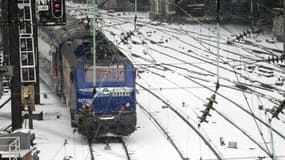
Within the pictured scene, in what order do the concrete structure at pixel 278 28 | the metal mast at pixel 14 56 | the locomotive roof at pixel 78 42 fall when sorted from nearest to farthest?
the metal mast at pixel 14 56, the locomotive roof at pixel 78 42, the concrete structure at pixel 278 28

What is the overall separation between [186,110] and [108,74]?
5422mm

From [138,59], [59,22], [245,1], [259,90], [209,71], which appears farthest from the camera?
[245,1]

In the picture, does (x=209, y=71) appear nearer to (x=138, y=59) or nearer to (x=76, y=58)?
(x=138, y=59)

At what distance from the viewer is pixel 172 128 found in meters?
19.7

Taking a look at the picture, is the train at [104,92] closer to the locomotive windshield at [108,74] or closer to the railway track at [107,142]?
the locomotive windshield at [108,74]

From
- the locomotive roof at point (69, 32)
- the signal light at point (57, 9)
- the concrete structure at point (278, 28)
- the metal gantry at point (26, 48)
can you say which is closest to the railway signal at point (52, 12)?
the signal light at point (57, 9)

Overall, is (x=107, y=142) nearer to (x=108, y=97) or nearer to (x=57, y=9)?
(x=108, y=97)

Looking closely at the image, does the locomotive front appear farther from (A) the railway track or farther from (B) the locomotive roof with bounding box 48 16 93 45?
(B) the locomotive roof with bounding box 48 16 93 45

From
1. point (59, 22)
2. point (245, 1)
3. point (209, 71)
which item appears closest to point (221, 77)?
point (209, 71)

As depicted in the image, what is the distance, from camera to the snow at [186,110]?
1723cm

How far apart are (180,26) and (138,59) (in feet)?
48.3

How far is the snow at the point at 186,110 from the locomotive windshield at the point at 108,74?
75.2 inches

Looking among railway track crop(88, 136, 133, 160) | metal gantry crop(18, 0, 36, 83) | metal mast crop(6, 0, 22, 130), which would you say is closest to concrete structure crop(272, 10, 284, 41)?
railway track crop(88, 136, 133, 160)

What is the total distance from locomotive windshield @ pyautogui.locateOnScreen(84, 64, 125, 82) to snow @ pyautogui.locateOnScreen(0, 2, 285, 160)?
1910mm
